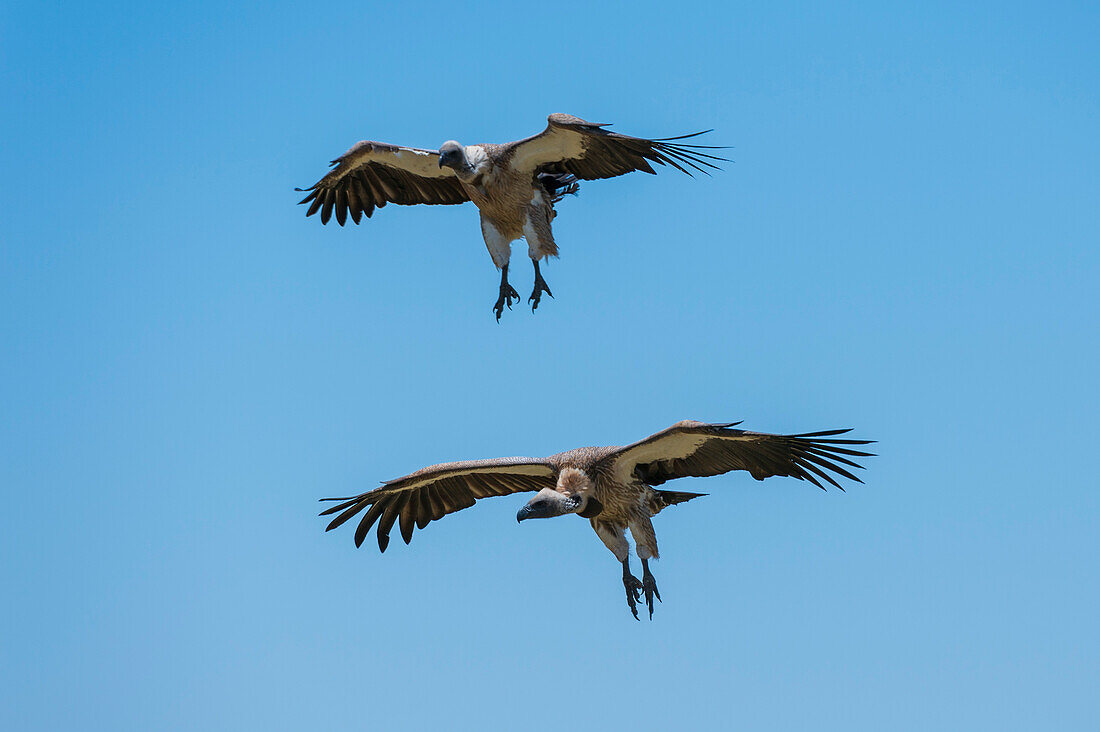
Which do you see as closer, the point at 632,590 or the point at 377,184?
the point at 632,590

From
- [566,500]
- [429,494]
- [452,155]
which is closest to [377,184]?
[452,155]

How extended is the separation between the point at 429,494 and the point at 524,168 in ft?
12.9

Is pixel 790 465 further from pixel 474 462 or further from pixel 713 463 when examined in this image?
pixel 474 462

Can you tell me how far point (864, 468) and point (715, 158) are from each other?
3.69 m

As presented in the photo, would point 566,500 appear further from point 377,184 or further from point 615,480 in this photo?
point 377,184

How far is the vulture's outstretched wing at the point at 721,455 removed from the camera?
15531mm

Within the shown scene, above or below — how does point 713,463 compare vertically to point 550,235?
below

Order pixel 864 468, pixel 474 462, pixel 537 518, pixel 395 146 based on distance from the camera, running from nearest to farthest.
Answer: pixel 864 468 → pixel 537 518 → pixel 474 462 → pixel 395 146

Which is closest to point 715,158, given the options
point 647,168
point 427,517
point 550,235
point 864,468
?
point 647,168

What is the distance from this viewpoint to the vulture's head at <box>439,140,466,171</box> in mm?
18344

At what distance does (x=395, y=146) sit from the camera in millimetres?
19609

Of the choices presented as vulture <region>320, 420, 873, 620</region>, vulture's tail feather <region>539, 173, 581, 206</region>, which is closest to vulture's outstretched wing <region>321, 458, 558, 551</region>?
vulture <region>320, 420, 873, 620</region>

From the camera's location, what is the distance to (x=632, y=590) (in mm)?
16875

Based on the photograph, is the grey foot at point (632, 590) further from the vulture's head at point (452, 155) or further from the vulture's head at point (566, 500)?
the vulture's head at point (452, 155)
